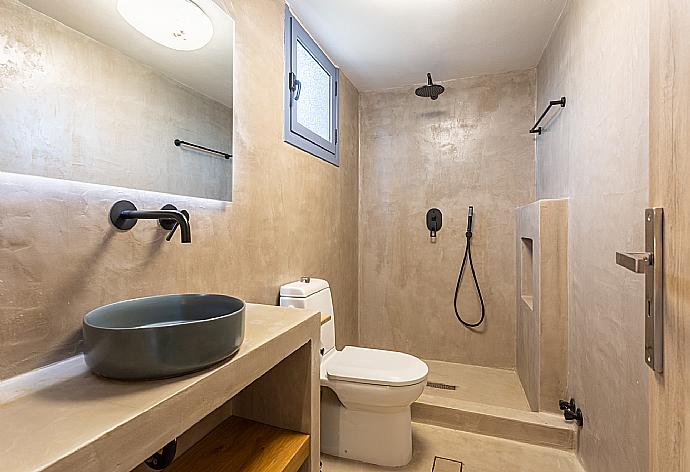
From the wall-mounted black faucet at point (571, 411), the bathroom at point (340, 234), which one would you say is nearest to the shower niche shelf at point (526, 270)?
the bathroom at point (340, 234)

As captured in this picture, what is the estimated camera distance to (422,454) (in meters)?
1.79

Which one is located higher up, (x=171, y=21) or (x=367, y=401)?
(x=171, y=21)

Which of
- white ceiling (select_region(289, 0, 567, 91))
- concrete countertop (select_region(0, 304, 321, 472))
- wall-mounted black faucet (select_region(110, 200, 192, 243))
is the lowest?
concrete countertop (select_region(0, 304, 321, 472))

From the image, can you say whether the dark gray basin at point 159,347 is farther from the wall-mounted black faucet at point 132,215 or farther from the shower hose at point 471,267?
the shower hose at point 471,267

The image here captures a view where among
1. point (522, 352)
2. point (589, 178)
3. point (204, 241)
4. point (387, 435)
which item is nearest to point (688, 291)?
point (589, 178)

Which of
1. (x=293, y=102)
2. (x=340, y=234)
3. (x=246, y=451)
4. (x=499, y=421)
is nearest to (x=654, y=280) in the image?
(x=246, y=451)

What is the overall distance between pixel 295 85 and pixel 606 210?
5.19 feet

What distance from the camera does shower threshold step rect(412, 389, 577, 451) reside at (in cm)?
180

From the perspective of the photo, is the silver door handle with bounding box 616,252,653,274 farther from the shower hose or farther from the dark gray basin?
the shower hose

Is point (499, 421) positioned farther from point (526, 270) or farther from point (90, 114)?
point (90, 114)

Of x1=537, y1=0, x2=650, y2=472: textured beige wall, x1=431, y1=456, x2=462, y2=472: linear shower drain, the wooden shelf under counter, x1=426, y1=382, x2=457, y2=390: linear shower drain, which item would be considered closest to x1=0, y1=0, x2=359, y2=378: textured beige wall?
the wooden shelf under counter

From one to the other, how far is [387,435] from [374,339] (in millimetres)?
1399

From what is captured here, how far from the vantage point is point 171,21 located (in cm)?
117

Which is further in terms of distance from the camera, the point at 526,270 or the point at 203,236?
the point at 526,270
